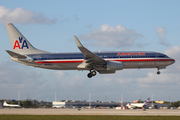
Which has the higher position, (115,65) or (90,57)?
(90,57)

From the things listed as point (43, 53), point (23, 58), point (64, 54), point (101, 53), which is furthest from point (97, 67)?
point (23, 58)

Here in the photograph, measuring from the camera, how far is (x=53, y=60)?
53.1m

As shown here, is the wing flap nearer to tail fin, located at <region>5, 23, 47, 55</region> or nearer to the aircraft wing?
the aircraft wing

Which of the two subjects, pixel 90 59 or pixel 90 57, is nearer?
pixel 90 57

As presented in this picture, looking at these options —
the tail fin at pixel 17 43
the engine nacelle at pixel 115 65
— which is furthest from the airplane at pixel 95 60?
the tail fin at pixel 17 43

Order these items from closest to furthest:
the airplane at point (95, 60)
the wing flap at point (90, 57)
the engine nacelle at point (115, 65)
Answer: the wing flap at point (90, 57)
the engine nacelle at point (115, 65)
the airplane at point (95, 60)

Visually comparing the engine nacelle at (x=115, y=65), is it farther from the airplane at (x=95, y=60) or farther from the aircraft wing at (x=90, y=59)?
the aircraft wing at (x=90, y=59)

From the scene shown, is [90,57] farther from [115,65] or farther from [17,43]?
[17,43]

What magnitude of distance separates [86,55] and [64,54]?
5.96 m

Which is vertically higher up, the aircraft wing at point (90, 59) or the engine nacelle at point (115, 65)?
the aircraft wing at point (90, 59)

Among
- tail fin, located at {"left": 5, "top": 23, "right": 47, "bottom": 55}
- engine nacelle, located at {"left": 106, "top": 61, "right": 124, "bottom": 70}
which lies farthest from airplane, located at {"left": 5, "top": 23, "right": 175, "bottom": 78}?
tail fin, located at {"left": 5, "top": 23, "right": 47, "bottom": 55}

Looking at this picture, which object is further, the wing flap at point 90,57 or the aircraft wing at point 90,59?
the aircraft wing at point 90,59

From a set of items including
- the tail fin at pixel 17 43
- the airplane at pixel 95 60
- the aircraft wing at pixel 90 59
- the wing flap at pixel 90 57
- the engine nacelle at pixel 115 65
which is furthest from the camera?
the tail fin at pixel 17 43

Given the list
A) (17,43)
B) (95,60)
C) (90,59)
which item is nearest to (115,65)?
(95,60)
